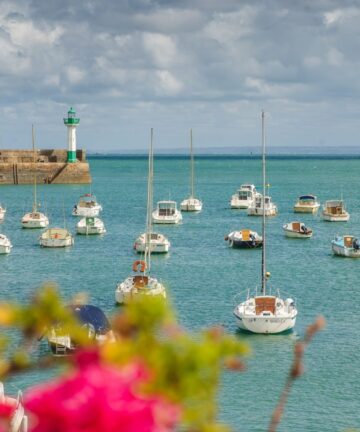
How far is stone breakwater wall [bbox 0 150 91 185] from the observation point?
15962cm

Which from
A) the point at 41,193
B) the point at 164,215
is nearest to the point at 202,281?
the point at 164,215

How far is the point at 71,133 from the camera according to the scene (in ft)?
500

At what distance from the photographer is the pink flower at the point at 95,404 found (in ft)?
9.66

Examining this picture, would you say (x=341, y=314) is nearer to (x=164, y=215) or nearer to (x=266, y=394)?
(x=266, y=394)

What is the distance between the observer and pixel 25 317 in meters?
3.60

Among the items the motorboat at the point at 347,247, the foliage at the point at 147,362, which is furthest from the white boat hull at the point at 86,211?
the foliage at the point at 147,362

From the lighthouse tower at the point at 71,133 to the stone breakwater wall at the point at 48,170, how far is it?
1734 mm

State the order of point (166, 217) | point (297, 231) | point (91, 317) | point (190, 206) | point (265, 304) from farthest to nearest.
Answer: point (190, 206) < point (166, 217) < point (297, 231) < point (265, 304) < point (91, 317)

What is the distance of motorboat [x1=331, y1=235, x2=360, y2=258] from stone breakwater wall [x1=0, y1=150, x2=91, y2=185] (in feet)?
321

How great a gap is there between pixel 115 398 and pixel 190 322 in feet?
123

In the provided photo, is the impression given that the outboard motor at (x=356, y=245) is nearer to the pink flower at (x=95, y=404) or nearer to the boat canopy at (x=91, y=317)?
the boat canopy at (x=91, y=317)

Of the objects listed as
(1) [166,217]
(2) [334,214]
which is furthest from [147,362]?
(2) [334,214]

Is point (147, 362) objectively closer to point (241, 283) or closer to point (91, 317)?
point (91, 317)

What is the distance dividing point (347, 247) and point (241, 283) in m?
14.0
